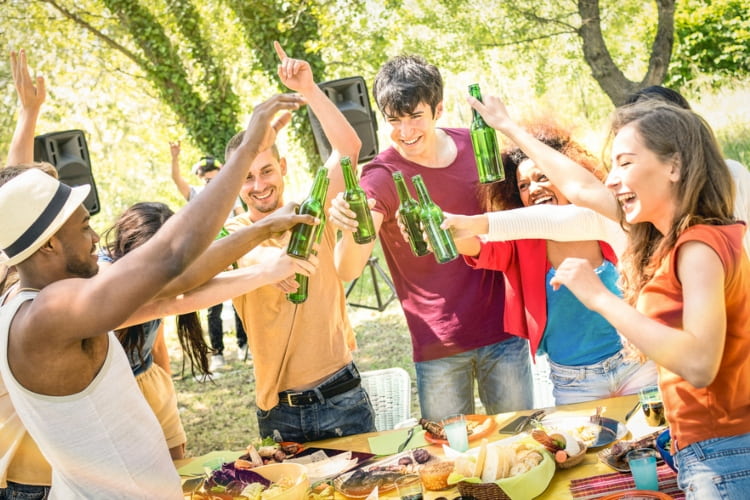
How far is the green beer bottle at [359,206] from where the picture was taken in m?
2.11

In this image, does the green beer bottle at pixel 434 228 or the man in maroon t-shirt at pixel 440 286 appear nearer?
the green beer bottle at pixel 434 228

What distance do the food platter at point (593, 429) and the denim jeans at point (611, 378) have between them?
0.87ft

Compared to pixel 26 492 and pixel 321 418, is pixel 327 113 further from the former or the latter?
pixel 26 492

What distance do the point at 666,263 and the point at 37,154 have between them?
4.64 metres

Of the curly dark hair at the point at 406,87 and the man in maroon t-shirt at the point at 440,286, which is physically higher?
the curly dark hair at the point at 406,87

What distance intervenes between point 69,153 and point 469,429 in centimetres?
385

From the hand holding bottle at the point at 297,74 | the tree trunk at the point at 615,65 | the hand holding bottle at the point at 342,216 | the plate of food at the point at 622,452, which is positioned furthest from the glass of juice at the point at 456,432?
the tree trunk at the point at 615,65

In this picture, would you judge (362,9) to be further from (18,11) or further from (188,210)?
(188,210)

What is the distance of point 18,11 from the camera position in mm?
11016

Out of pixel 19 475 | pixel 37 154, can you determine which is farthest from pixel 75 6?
pixel 19 475

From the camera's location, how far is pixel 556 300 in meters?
2.44

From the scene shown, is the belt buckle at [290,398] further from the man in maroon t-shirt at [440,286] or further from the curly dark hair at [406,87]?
the curly dark hair at [406,87]

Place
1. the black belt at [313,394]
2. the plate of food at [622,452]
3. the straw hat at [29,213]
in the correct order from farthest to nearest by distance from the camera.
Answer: the black belt at [313,394], the plate of food at [622,452], the straw hat at [29,213]

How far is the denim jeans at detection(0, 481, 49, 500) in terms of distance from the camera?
2107 mm
